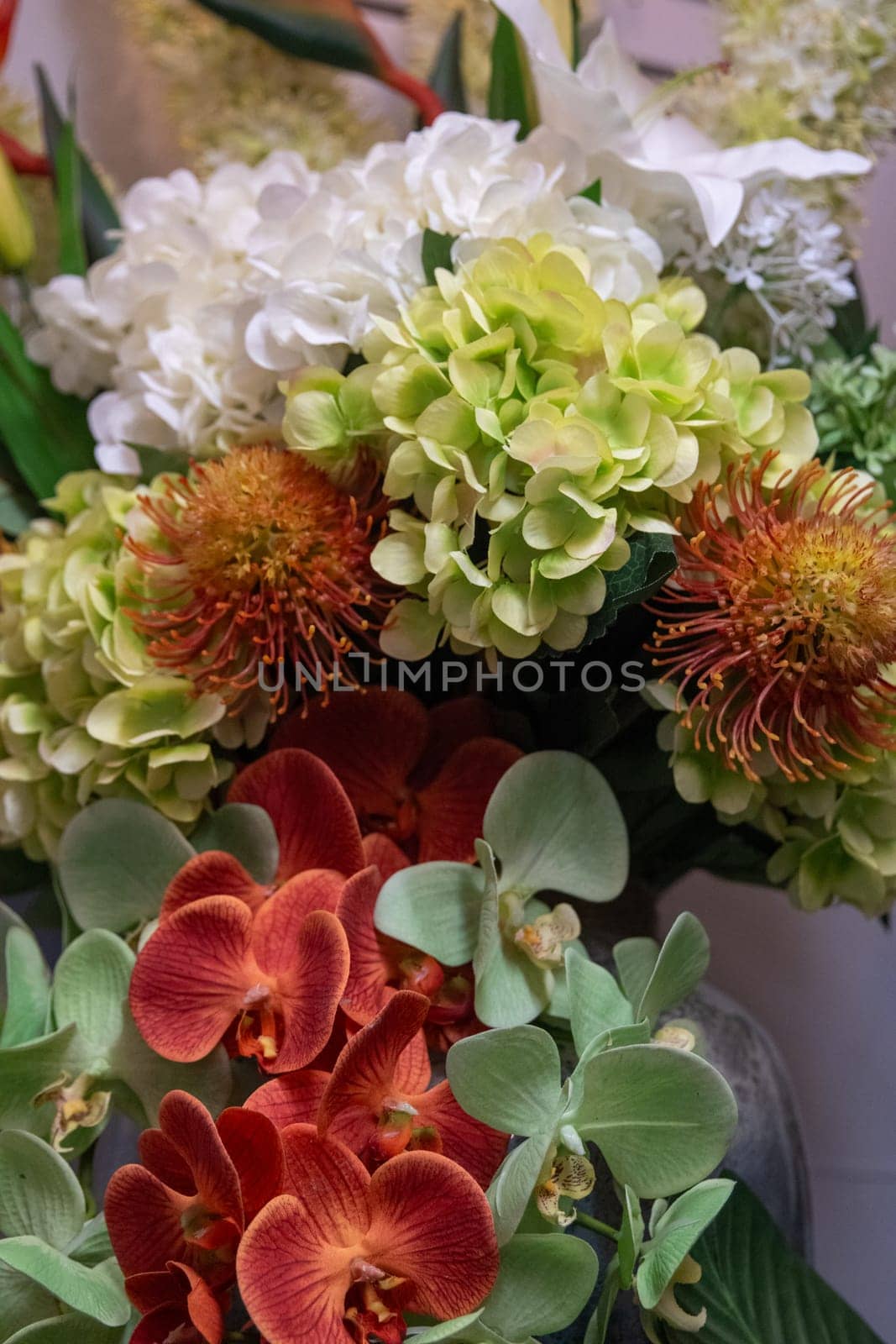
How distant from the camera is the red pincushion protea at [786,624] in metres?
0.42

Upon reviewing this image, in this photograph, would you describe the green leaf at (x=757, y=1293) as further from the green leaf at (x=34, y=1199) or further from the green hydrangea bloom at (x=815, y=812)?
the green leaf at (x=34, y=1199)

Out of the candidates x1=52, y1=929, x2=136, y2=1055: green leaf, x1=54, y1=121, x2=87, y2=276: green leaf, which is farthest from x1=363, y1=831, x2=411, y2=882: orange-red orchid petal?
x1=54, y1=121, x2=87, y2=276: green leaf

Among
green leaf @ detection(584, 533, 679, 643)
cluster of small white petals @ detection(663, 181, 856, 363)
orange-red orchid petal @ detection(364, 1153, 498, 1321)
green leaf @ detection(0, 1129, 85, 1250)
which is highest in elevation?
cluster of small white petals @ detection(663, 181, 856, 363)

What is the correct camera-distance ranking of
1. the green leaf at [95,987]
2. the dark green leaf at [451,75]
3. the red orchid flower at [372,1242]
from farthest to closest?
1. the dark green leaf at [451,75]
2. the green leaf at [95,987]
3. the red orchid flower at [372,1242]

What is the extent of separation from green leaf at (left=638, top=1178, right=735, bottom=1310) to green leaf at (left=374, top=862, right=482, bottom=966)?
12 cm

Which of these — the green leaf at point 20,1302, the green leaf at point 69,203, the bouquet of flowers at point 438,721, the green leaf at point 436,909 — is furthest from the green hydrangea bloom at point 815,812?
the green leaf at point 69,203

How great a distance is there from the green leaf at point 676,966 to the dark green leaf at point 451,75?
0.55m

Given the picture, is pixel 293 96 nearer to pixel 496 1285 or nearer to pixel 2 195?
pixel 2 195

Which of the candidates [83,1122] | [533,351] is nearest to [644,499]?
[533,351]

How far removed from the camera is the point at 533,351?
45cm

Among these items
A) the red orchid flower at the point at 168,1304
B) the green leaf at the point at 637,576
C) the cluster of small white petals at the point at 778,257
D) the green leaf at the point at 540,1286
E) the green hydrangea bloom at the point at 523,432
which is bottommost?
the red orchid flower at the point at 168,1304

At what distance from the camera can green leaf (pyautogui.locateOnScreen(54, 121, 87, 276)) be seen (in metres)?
0.64

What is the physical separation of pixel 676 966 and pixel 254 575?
235mm

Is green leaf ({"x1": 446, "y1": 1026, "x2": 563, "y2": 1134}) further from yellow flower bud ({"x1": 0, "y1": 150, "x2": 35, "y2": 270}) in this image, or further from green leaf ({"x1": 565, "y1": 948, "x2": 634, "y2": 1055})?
yellow flower bud ({"x1": 0, "y1": 150, "x2": 35, "y2": 270})
